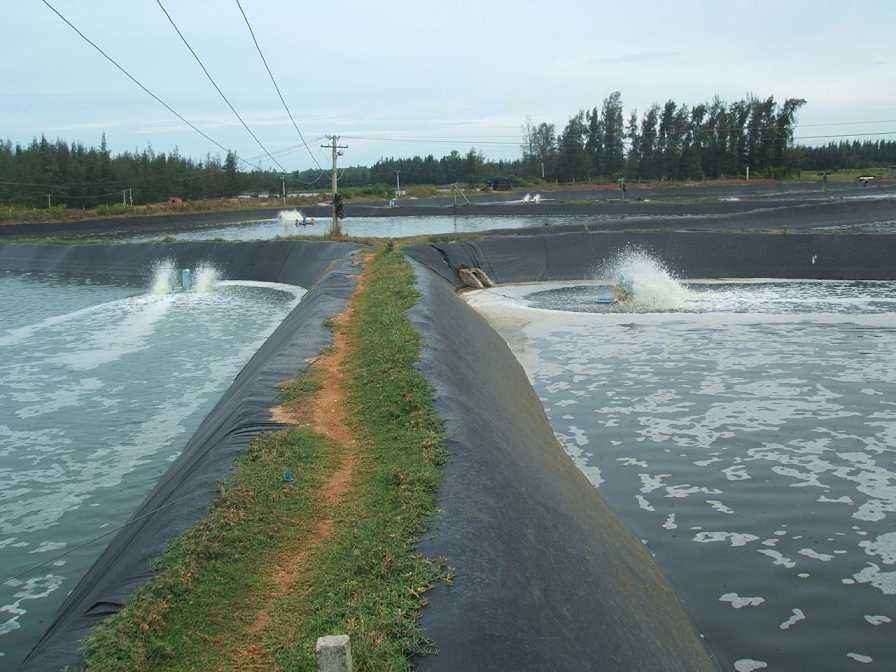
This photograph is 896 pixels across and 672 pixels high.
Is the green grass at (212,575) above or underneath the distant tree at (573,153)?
underneath

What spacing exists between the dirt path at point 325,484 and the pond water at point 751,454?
387 cm

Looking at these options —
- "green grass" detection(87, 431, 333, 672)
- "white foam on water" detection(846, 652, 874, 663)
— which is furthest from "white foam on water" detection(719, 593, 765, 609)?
"green grass" detection(87, 431, 333, 672)

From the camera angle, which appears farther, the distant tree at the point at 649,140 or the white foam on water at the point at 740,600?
the distant tree at the point at 649,140

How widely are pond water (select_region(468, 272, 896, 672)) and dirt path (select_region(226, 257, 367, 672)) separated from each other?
12.7 feet

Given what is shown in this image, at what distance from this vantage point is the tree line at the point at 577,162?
83.4m

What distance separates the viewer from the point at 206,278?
39.9 metres

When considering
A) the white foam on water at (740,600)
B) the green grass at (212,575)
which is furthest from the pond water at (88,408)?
the white foam on water at (740,600)

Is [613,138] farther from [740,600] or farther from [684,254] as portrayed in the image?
[740,600]

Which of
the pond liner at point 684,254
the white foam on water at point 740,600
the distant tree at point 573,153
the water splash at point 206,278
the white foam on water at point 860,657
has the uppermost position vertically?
the distant tree at point 573,153

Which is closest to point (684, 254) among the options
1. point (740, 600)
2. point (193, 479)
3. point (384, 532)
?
point (740, 600)

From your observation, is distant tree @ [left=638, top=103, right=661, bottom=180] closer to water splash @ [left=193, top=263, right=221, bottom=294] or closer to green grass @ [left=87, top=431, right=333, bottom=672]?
water splash @ [left=193, top=263, right=221, bottom=294]

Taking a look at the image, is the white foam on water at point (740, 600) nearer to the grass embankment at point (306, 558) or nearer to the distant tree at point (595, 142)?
the grass embankment at point (306, 558)

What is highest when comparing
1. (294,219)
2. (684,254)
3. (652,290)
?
(294,219)

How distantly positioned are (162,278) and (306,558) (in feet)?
115
